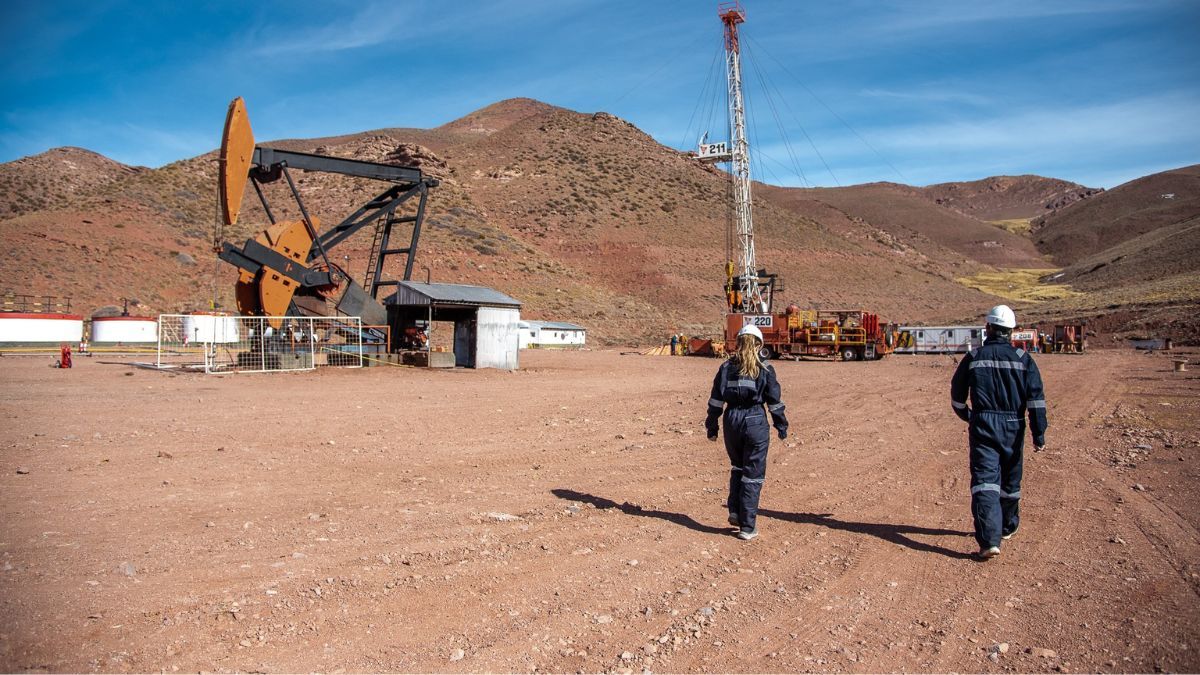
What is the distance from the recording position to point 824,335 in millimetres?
36281

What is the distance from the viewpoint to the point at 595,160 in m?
87.9

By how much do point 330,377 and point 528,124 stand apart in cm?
8248

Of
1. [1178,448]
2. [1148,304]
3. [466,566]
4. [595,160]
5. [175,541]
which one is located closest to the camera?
[466,566]

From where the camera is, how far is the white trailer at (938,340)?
4291cm

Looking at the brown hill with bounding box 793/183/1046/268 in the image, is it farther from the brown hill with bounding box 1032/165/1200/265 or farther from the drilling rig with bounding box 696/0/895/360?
the drilling rig with bounding box 696/0/895/360

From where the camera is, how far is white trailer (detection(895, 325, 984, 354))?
4291 cm

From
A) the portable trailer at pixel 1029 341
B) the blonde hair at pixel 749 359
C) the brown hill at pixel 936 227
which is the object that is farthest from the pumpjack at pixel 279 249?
the brown hill at pixel 936 227

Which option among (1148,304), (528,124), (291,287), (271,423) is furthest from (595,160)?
(271,423)

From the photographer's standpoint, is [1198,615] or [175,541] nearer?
[1198,615]

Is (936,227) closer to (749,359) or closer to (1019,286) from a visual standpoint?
(1019,286)

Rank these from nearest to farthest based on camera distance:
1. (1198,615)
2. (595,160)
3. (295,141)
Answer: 1. (1198,615)
2. (595,160)
3. (295,141)

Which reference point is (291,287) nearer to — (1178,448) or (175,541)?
(175,541)

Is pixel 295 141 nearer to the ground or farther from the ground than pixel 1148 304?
farther from the ground

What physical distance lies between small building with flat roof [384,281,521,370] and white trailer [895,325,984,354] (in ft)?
88.4
